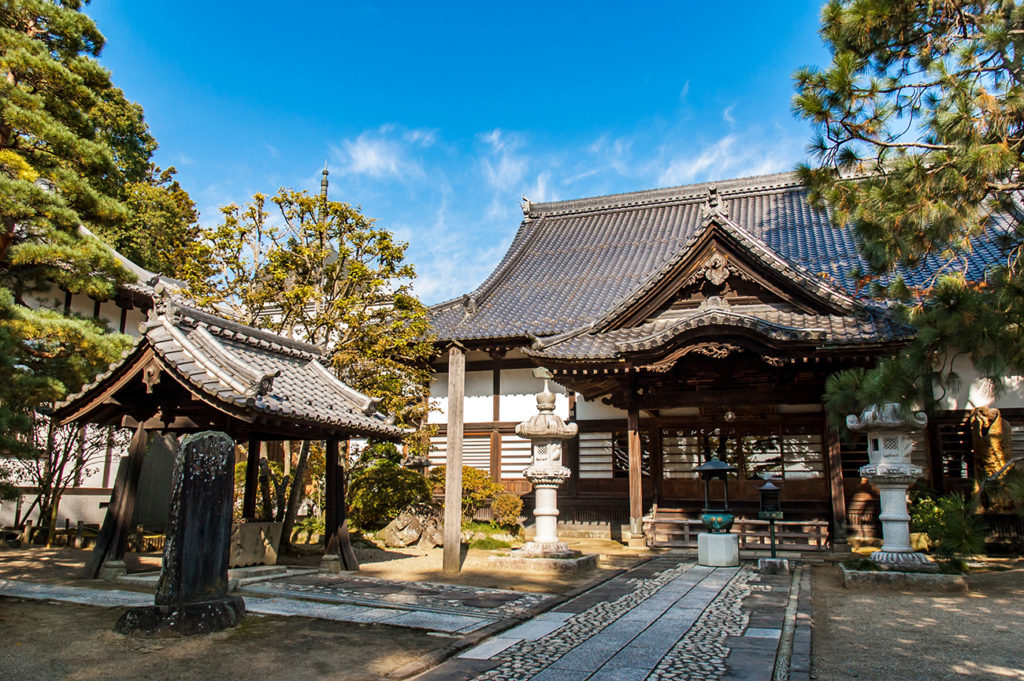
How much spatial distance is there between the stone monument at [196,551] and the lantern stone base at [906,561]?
8.29 metres

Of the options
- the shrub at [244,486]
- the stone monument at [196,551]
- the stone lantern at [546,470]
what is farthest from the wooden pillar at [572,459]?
the stone monument at [196,551]

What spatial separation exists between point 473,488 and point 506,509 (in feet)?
2.98

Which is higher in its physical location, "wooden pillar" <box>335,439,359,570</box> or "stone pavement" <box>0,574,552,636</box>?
"wooden pillar" <box>335,439,359,570</box>

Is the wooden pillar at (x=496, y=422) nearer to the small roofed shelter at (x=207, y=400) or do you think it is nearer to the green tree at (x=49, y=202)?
the small roofed shelter at (x=207, y=400)

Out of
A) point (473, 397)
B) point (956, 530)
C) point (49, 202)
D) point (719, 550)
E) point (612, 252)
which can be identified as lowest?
point (719, 550)

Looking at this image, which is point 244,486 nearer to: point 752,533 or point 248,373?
point 248,373

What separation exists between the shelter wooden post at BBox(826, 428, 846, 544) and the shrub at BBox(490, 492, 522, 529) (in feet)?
21.9

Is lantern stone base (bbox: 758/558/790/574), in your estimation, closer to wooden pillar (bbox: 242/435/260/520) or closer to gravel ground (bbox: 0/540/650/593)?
gravel ground (bbox: 0/540/650/593)

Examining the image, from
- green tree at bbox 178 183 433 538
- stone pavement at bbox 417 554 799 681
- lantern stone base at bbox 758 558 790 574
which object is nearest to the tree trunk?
green tree at bbox 178 183 433 538

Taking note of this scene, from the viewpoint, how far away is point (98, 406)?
342 inches

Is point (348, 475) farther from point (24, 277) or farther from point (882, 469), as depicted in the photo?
point (882, 469)

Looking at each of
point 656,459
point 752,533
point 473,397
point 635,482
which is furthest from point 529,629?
point 473,397

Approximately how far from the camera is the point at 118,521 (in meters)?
8.86

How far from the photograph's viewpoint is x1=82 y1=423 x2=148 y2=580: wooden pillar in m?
8.77
